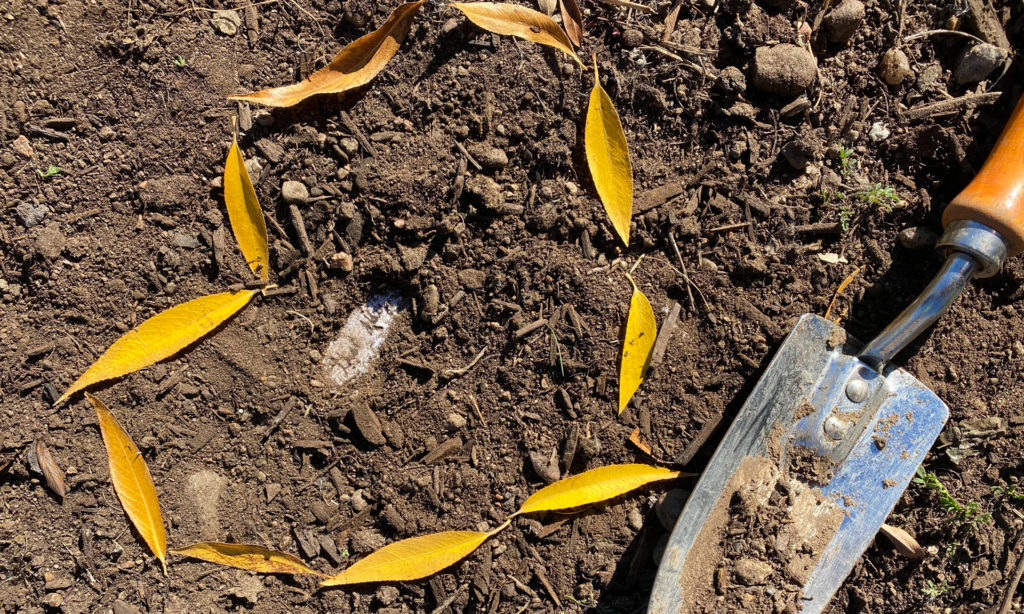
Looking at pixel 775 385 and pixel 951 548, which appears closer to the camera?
pixel 775 385

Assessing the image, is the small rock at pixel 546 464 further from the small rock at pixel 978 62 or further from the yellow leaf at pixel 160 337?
the small rock at pixel 978 62

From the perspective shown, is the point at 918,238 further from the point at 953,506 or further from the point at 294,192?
the point at 294,192

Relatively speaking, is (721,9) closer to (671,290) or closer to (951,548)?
(671,290)

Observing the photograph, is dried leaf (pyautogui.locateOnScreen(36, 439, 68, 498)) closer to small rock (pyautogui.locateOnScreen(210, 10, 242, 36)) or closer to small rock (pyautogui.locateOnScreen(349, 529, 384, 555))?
small rock (pyautogui.locateOnScreen(349, 529, 384, 555))

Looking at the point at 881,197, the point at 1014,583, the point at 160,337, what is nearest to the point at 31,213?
the point at 160,337

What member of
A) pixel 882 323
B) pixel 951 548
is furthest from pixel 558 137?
pixel 951 548

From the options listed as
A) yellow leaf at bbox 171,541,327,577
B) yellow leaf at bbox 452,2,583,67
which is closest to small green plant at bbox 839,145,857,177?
yellow leaf at bbox 452,2,583,67
